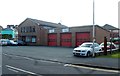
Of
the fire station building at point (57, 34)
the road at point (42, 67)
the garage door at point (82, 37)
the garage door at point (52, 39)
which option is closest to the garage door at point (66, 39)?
the fire station building at point (57, 34)

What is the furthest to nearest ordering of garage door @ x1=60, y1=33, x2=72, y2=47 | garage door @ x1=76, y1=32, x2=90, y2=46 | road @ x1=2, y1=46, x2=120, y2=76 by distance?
1. garage door @ x1=60, y1=33, x2=72, y2=47
2. garage door @ x1=76, y1=32, x2=90, y2=46
3. road @ x1=2, y1=46, x2=120, y2=76

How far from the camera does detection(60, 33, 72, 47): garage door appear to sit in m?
47.5

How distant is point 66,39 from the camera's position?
158ft

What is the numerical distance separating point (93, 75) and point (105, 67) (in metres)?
2.99

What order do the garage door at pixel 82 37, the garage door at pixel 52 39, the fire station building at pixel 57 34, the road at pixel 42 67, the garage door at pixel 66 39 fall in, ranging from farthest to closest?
the garage door at pixel 52 39 → the garage door at pixel 66 39 → the fire station building at pixel 57 34 → the garage door at pixel 82 37 → the road at pixel 42 67

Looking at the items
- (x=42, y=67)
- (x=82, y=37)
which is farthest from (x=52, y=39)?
(x=42, y=67)

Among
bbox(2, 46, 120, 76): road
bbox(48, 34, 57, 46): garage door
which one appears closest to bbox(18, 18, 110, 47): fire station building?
bbox(48, 34, 57, 46): garage door

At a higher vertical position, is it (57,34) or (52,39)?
(57,34)

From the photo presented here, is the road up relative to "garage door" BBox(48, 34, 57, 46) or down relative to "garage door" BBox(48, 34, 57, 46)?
down

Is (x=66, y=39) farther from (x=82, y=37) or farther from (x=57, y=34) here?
(x=82, y=37)

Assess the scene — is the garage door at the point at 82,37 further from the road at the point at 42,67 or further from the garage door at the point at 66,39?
the road at the point at 42,67

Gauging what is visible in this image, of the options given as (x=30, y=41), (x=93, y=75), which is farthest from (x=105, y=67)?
(x=30, y=41)

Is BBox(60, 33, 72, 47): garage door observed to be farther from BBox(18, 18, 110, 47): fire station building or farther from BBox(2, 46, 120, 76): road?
BBox(2, 46, 120, 76): road

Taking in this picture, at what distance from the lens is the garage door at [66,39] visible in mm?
47469
